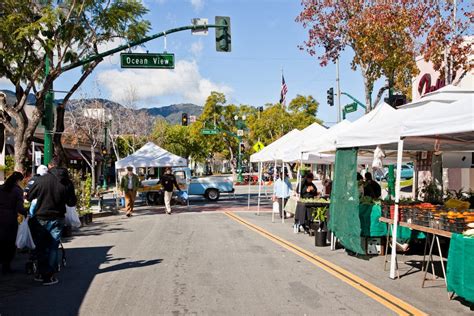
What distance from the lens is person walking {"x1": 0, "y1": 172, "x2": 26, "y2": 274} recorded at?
8430mm

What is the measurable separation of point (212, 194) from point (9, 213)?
70.2ft

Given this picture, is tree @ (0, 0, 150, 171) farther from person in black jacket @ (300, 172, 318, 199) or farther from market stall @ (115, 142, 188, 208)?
person in black jacket @ (300, 172, 318, 199)

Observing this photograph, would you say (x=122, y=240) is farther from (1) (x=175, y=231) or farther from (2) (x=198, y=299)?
(2) (x=198, y=299)

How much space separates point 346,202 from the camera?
10133 millimetres

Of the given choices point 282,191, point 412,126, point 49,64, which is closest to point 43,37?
point 49,64

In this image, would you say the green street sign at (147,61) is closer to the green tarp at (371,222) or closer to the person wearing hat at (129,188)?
the person wearing hat at (129,188)

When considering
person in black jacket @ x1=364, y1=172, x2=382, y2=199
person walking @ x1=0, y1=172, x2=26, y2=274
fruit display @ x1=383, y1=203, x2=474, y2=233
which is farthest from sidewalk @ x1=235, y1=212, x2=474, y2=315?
person walking @ x1=0, y1=172, x2=26, y2=274

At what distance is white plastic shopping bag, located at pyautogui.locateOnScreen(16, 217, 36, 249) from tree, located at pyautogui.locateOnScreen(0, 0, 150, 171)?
933cm

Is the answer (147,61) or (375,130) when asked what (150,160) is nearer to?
(147,61)

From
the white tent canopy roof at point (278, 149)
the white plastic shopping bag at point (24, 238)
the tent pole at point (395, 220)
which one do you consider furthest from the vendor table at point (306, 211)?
the white plastic shopping bag at point (24, 238)

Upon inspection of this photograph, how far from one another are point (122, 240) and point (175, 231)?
2153 mm

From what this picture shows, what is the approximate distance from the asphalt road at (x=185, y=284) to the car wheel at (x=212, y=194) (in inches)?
655

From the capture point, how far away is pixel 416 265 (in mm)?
9430

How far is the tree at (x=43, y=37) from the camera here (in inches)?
680
